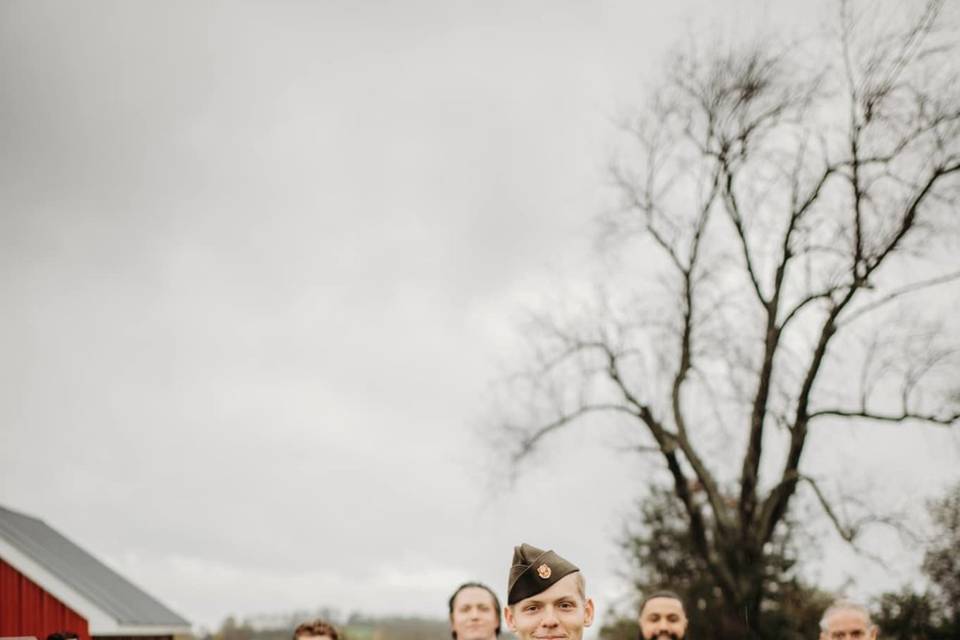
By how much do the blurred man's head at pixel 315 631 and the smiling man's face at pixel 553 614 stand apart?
3.96m

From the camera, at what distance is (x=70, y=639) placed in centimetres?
959

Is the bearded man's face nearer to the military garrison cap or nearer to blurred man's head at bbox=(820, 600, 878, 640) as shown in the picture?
blurred man's head at bbox=(820, 600, 878, 640)

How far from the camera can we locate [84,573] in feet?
74.0

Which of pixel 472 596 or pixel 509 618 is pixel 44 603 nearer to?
pixel 472 596

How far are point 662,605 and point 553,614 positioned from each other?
4.35 meters

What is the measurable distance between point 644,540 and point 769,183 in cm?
1566

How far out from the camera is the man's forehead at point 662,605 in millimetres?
→ 7297

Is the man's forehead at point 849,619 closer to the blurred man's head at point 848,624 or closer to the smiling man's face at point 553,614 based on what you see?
the blurred man's head at point 848,624

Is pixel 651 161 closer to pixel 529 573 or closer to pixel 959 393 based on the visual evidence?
pixel 959 393

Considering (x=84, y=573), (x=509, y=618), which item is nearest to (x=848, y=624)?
(x=509, y=618)

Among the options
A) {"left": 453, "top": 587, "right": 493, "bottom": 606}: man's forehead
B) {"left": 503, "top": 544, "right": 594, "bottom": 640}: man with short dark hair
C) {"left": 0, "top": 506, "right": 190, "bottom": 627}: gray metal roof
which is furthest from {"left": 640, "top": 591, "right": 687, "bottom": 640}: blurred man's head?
{"left": 0, "top": 506, "right": 190, "bottom": 627}: gray metal roof

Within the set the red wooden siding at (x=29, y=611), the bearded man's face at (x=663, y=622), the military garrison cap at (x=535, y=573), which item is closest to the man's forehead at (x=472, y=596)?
the bearded man's face at (x=663, y=622)

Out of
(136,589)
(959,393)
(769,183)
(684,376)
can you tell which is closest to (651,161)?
(769,183)

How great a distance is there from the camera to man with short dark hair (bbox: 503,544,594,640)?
3.32m
